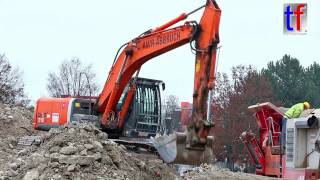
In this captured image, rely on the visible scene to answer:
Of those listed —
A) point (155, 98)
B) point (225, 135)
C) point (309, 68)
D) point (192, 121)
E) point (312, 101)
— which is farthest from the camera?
point (309, 68)

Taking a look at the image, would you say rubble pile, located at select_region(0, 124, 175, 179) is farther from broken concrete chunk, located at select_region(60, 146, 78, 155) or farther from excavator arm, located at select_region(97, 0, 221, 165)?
excavator arm, located at select_region(97, 0, 221, 165)

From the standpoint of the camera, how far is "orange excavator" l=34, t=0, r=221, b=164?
1316 cm

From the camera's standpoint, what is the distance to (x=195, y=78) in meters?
13.7

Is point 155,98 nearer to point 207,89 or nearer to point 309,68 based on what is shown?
point 207,89

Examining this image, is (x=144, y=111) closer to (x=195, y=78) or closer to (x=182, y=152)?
(x=195, y=78)

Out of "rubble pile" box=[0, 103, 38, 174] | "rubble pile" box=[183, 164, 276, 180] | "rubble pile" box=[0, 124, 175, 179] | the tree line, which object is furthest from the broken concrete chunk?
the tree line

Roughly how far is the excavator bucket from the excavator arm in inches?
3.6

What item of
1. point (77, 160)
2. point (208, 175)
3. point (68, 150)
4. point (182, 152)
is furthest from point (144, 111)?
point (77, 160)

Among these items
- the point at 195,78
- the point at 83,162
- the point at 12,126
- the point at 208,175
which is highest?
the point at 195,78

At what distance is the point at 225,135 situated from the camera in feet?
135

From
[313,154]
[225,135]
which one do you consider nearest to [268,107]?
[313,154]

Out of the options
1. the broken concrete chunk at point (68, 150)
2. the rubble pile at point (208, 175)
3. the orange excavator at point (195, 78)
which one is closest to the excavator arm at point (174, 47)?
the orange excavator at point (195, 78)

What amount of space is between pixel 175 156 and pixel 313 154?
9.89 ft

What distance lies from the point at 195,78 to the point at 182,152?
5.46 feet
